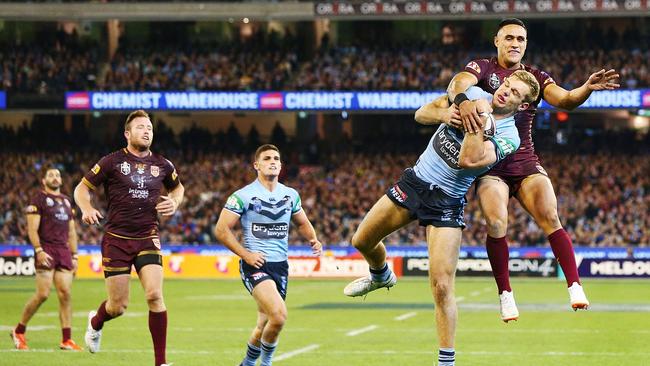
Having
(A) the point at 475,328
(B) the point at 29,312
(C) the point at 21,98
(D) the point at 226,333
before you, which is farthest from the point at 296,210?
(C) the point at 21,98

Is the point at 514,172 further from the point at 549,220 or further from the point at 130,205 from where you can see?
the point at 130,205

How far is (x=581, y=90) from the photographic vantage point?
1070 centimetres

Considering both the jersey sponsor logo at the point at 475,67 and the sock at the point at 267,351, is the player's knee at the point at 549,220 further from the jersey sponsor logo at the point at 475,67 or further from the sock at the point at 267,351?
the sock at the point at 267,351

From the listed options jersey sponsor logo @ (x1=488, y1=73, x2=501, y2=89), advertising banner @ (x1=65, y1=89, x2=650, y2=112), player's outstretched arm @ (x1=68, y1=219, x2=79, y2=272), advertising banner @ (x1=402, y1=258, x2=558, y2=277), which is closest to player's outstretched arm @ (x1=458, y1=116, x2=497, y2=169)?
jersey sponsor logo @ (x1=488, y1=73, x2=501, y2=89)

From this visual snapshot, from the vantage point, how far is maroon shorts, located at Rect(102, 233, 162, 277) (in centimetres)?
1255

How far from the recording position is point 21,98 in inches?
1876

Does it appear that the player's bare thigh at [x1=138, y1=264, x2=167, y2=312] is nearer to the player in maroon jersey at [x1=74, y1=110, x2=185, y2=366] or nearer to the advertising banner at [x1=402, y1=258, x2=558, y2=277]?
the player in maroon jersey at [x1=74, y1=110, x2=185, y2=366]

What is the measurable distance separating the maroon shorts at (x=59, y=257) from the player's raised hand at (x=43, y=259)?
0.19 metres

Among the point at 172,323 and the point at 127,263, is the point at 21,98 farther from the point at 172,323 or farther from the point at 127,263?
the point at 127,263

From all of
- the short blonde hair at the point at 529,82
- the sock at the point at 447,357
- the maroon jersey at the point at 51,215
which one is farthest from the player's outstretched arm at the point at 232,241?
the maroon jersey at the point at 51,215

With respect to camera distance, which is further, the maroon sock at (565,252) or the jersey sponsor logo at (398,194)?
the maroon sock at (565,252)

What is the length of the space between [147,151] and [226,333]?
22.1 feet

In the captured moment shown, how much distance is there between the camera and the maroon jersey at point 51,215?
16.9 m

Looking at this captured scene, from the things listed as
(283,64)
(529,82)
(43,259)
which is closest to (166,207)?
(529,82)
